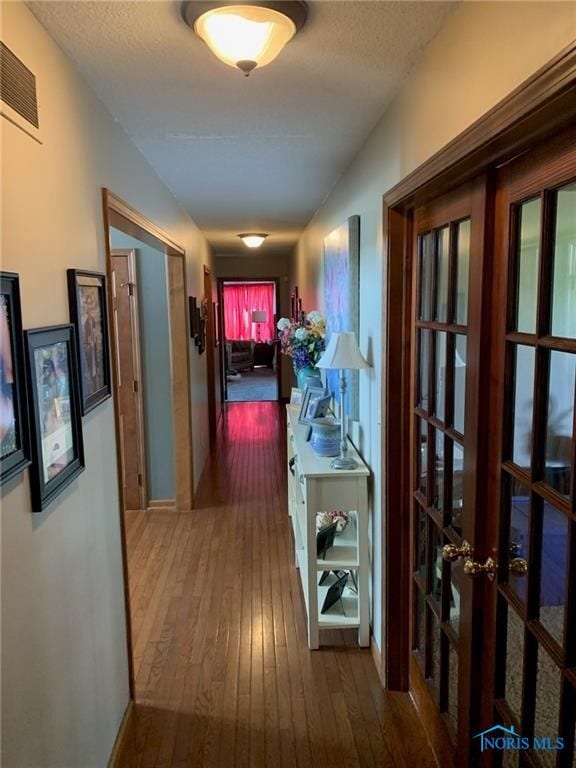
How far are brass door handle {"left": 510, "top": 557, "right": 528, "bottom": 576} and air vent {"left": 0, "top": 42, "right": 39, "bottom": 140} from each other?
160 cm

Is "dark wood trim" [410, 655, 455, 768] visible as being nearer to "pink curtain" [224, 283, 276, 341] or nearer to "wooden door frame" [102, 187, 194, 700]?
"wooden door frame" [102, 187, 194, 700]

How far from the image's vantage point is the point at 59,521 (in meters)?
1.49

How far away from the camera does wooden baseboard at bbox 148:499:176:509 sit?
14.8ft

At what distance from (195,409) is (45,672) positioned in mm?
3680

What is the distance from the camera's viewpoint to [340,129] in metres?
2.34

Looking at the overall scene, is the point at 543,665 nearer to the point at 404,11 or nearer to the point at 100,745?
the point at 100,745

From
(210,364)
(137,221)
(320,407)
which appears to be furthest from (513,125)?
(210,364)

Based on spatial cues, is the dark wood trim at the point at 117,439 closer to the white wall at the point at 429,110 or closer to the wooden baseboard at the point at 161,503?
the white wall at the point at 429,110

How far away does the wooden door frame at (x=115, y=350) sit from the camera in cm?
208

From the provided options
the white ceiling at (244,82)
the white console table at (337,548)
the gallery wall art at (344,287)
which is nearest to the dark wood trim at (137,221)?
the white ceiling at (244,82)

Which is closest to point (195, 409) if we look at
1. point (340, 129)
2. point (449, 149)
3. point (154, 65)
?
point (340, 129)

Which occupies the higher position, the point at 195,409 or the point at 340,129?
the point at 340,129

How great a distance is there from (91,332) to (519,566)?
1484 mm

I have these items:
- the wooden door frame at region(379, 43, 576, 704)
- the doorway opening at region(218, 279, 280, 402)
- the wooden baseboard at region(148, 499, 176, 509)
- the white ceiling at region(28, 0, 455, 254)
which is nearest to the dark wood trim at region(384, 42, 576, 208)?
the wooden door frame at region(379, 43, 576, 704)
